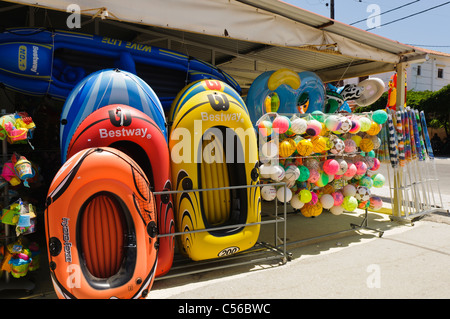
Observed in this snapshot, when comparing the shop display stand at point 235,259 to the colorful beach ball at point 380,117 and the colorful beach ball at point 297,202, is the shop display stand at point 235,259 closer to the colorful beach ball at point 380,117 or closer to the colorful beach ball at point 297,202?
the colorful beach ball at point 297,202

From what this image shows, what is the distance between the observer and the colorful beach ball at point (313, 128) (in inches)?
148

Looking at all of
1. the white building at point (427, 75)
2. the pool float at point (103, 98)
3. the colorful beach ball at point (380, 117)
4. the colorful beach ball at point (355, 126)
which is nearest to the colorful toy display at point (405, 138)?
the colorful beach ball at point (380, 117)

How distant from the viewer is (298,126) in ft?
11.9

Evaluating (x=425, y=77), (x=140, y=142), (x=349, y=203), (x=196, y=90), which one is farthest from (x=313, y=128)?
(x=425, y=77)

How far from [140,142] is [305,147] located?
6.08 ft

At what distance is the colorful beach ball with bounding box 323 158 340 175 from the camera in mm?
3852

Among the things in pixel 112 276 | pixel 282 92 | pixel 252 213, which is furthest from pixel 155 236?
pixel 282 92

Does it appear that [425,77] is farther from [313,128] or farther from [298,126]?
[298,126]

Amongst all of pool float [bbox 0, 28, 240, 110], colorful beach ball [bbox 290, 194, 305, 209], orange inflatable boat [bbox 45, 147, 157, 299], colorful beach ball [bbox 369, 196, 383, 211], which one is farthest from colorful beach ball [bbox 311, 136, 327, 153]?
orange inflatable boat [bbox 45, 147, 157, 299]

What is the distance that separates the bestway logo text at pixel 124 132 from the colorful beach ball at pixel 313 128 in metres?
1.91

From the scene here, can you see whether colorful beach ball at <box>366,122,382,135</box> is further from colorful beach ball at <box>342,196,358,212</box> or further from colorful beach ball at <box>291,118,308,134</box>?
colorful beach ball at <box>291,118,308,134</box>

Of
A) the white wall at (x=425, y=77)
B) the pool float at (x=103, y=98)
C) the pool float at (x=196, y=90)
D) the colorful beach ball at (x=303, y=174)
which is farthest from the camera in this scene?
the white wall at (x=425, y=77)

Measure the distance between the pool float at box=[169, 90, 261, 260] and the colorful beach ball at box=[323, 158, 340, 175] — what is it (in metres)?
1.05
